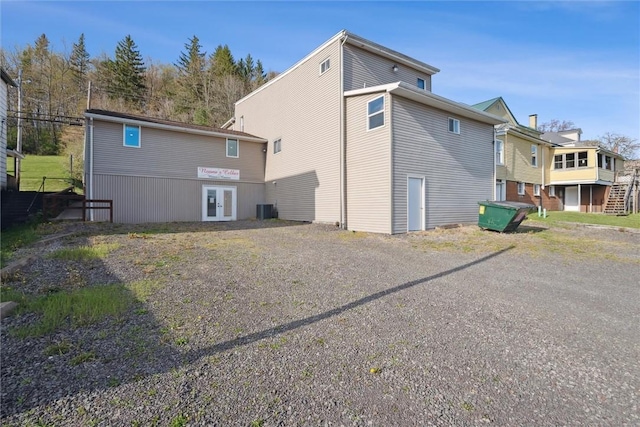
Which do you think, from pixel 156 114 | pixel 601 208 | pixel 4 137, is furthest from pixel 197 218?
pixel 601 208

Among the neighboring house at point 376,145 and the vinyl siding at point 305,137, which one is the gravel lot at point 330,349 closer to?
the neighboring house at point 376,145

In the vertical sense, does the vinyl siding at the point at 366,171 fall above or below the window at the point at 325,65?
below

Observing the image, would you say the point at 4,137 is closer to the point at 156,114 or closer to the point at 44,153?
the point at 156,114

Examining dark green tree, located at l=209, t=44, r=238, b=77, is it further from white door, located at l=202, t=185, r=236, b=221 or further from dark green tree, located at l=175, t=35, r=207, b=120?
white door, located at l=202, t=185, r=236, b=221

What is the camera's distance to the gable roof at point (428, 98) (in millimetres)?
11416

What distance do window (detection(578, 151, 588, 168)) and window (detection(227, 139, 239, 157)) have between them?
25903 millimetres

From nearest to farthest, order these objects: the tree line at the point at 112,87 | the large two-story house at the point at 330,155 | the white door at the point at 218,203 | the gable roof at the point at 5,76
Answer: the large two-story house at the point at 330,155 < the gable roof at the point at 5,76 < the white door at the point at 218,203 < the tree line at the point at 112,87

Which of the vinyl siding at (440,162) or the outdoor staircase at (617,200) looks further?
the outdoor staircase at (617,200)

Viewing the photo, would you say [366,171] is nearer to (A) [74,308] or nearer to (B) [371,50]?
(B) [371,50]

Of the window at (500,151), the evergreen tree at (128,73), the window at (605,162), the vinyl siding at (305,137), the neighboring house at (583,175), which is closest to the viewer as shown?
the vinyl siding at (305,137)

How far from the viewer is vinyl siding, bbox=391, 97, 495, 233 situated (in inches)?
467

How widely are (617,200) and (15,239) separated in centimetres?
3429

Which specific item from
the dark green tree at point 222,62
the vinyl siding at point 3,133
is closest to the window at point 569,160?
the dark green tree at point 222,62

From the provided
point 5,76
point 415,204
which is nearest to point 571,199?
point 415,204
